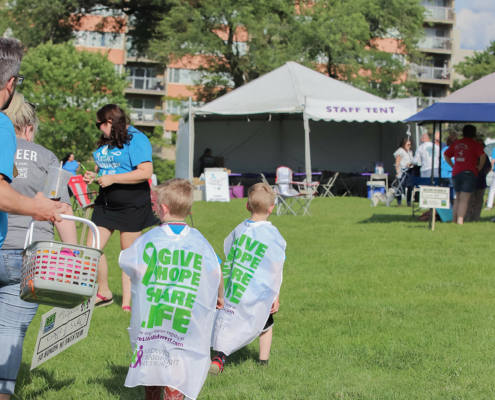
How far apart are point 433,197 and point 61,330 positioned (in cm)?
890

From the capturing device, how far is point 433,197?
11062 millimetres

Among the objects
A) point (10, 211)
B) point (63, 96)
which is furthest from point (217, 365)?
point (63, 96)

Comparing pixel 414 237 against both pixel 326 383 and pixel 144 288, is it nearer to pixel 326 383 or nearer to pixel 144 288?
pixel 326 383

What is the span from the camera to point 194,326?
3158mm

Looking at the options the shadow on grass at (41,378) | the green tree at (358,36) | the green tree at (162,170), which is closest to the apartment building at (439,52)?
the green tree at (358,36)

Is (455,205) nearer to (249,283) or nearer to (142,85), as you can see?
(249,283)

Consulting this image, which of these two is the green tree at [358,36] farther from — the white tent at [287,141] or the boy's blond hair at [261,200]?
the boy's blond hair at [261,200]

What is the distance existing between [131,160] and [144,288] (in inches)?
97.3

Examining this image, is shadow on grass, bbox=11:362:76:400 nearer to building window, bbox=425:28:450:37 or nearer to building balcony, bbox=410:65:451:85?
building balcony, bbox=410:65:451:85

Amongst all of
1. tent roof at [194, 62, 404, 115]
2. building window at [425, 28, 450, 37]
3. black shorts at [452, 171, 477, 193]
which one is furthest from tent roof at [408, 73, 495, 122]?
building window at [425, 28, 450, 37]

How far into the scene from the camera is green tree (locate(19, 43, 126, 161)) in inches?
1200

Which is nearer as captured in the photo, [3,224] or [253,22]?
Answer: [3,224]

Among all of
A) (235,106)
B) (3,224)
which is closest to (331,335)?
(3,224)

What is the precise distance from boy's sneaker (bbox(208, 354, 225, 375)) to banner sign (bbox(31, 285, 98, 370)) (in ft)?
3.20
